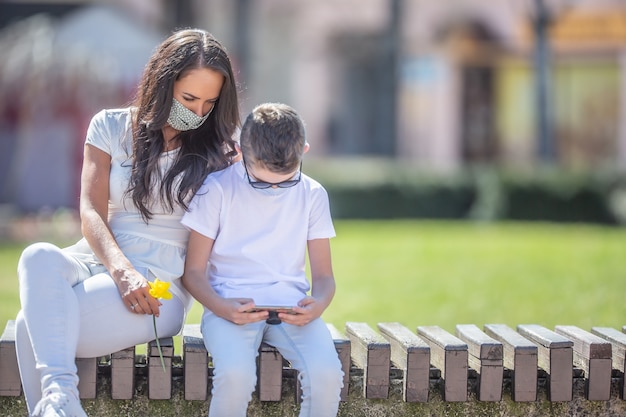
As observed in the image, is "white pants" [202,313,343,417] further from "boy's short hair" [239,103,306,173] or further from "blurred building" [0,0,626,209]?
"blurred building" [0,0,626,209]

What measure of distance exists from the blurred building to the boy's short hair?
1210cm

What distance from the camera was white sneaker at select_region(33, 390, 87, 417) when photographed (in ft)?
9.86

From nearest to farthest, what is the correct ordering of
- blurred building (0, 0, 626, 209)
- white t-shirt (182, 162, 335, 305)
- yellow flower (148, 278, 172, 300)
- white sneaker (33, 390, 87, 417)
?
white sneaker (33, 390, 87, 417) < yellow flower (148, 278, 172, 300) < white t-shirt (182, 162, 335, 305) < blurred building (0, 0, 626, 209)

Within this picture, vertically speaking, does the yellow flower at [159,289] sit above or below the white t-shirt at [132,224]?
below

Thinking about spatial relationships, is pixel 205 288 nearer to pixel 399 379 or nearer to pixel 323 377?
pixel 323 377

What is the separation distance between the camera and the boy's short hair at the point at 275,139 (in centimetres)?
337

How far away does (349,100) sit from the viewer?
29094mm

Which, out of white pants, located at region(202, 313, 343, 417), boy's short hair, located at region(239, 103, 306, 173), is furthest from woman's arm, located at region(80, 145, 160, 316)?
boy's short hair, located at region(239, 103, 306, 173)

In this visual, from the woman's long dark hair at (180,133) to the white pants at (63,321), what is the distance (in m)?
0.38

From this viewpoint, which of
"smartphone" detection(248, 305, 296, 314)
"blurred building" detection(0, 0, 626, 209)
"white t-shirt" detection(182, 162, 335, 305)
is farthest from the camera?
"blurred building" detection(0, 0, 626, 209)

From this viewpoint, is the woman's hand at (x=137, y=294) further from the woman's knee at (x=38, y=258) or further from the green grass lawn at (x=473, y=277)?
the green grass lawn at (x=473, y=277)

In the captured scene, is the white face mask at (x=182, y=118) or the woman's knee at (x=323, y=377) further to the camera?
the white face mask at (x=182, y=118)

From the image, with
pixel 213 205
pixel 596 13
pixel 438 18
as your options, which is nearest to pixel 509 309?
pixel 213 205

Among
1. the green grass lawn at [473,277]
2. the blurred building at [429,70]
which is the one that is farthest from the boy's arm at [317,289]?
the blurred building at [429,70]
